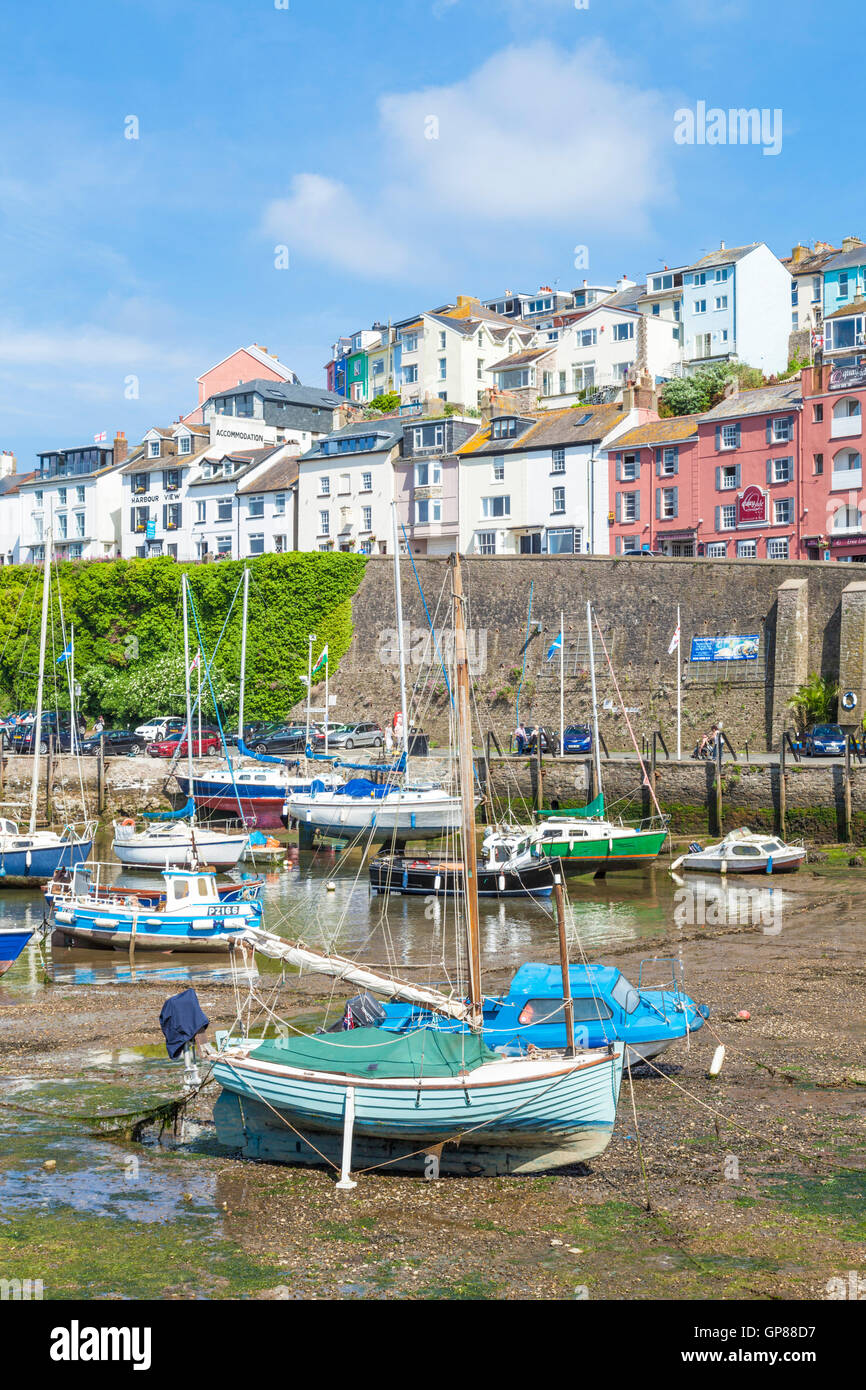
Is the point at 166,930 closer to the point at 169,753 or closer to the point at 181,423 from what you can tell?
the point at 169,753

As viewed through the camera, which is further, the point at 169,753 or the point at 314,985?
the point at 169,753

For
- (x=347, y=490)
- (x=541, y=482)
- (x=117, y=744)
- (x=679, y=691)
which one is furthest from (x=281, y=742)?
(x=347, y=490)

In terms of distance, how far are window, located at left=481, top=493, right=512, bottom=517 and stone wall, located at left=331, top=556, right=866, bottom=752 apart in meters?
7.50

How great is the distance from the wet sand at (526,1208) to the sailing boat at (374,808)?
18.8 m

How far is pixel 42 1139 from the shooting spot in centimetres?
1400

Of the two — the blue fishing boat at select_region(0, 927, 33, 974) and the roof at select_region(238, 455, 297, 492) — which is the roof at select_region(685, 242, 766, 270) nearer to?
the roof at select_region(238, 455, 297, 492)

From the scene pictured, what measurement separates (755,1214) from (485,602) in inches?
1563

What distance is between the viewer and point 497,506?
59.9 m

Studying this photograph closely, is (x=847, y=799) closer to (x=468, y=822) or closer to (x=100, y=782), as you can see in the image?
(x=468, y=822)

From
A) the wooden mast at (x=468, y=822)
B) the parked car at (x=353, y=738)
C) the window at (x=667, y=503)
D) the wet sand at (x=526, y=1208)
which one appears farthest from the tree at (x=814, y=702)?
the wooden mast at (x=468, y=822)

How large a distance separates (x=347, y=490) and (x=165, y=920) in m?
41.2

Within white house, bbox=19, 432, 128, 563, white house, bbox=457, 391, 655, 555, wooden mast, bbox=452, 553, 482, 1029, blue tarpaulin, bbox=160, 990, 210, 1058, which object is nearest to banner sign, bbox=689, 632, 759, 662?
white house, bbox=457, 391, 655, 555

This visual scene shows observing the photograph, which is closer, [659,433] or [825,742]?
[825,742]
